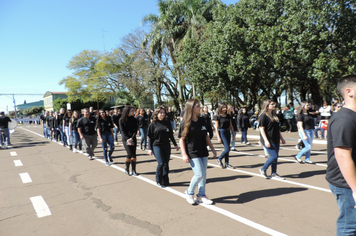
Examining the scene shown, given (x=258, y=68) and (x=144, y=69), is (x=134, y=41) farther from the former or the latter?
(x=258, y=68)

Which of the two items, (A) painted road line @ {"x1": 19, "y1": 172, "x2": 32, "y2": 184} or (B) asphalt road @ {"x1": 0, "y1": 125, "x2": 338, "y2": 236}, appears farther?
(A) painted road line @ {"x1": 19, "y1": 172, "x2": 32, "y2": 184}

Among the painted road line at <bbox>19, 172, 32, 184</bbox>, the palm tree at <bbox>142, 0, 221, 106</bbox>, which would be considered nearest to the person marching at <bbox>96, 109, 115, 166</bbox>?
the painted road line at <bbox>19, 172, 32, 184</bbox>

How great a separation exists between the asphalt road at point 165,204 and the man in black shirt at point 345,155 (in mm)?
1313

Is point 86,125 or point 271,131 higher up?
point 86,125

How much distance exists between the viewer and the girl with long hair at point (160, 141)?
17.8 ft

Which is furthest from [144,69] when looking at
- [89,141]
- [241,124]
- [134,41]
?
[89,141]

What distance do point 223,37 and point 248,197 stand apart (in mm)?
13109

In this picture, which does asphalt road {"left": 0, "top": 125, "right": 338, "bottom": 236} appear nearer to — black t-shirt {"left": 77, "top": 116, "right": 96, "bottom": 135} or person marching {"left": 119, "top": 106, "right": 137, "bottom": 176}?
person marching {"left": 119, "top": 106, "right": 137, "bottom": 176}

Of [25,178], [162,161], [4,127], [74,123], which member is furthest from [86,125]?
[4,127]

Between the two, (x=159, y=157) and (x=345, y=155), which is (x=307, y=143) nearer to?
(x=159, y=157)

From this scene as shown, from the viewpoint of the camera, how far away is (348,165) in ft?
6.55

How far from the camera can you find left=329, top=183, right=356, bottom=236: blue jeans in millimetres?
2141

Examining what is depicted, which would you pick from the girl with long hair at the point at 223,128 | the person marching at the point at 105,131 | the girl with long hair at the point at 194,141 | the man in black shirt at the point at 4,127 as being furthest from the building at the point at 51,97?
the girl with long hair at the point at 194,141

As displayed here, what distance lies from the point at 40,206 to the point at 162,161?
2465 mm
